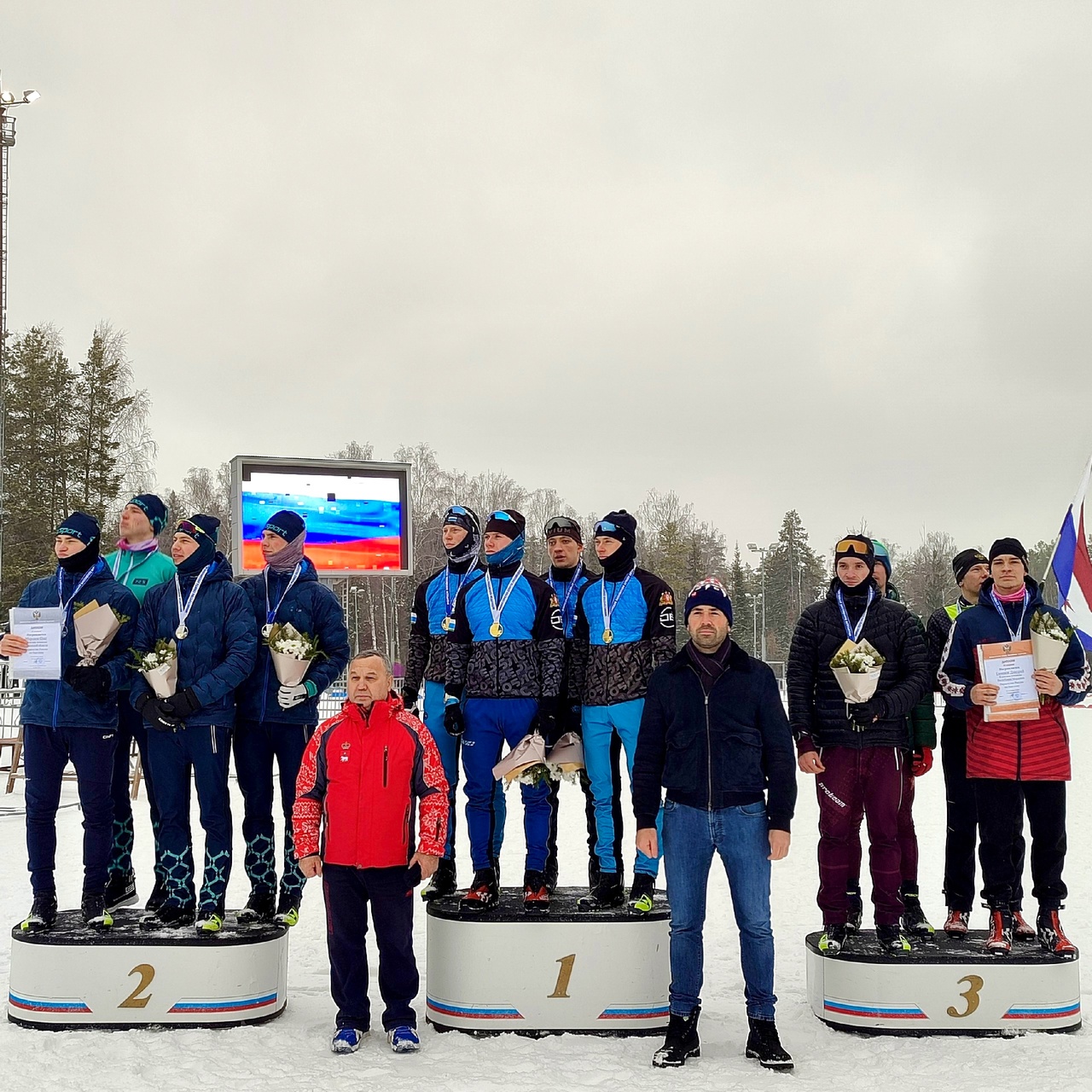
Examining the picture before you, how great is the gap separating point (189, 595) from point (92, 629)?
46cm

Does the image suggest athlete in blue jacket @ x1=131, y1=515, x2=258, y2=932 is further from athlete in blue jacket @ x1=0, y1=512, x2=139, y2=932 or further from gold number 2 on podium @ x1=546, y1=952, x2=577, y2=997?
gold number 2 on podium @ x1=546, y1=952, x2=577, y2=997

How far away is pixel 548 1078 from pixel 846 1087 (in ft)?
3.94

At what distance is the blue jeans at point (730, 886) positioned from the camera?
461cm

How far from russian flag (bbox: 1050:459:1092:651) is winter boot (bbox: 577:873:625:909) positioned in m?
2.89

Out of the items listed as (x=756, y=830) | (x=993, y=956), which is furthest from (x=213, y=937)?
(x=993, y=956)

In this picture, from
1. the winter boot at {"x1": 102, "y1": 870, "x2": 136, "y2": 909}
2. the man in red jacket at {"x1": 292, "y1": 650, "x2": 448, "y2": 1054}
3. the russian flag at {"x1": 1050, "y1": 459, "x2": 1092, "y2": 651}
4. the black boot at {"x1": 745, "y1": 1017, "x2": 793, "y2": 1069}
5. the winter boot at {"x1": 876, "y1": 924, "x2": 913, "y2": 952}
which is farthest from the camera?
the russian flag at {"x1": 1050, "y1": 459, "x2": 1092, "y2": 651}

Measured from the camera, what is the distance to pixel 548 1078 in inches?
175

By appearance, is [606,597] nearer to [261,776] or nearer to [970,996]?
[261,776]

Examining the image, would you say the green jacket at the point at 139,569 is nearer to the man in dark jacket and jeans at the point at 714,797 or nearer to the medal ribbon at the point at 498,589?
the medal ribbon at the point at 498,589

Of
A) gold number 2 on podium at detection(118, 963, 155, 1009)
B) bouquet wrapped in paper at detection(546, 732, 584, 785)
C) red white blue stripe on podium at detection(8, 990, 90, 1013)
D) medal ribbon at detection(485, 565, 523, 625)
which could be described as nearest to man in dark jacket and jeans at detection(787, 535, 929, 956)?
bouquet wrapped in paper at detection(546, 732, 584, 785)

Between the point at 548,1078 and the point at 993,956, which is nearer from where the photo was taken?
the point at 548,1078

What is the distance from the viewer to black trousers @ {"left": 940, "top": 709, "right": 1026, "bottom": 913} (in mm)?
5712

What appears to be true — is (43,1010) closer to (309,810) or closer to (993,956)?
(309,810)

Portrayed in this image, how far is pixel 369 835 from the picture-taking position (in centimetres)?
473
